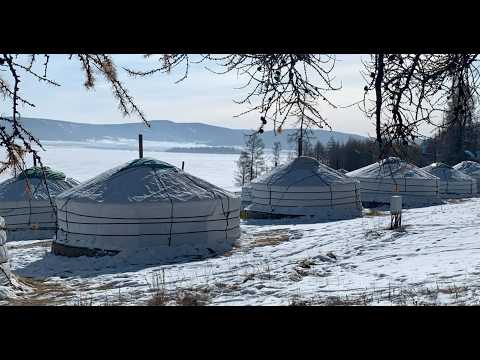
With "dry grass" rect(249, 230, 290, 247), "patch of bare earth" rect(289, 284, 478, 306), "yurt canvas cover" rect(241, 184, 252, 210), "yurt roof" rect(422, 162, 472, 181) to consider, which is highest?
"yurt roof" rect(422, 162, 472, 181)

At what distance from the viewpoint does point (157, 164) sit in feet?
45.0

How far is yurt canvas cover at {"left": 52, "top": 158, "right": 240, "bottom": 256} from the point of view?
11.8 m

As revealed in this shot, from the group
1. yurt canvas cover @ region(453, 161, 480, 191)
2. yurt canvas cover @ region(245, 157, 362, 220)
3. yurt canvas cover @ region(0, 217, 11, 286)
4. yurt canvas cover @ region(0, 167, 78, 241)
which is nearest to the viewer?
yurt canvas cover @ region(0, 217, 11, 286)

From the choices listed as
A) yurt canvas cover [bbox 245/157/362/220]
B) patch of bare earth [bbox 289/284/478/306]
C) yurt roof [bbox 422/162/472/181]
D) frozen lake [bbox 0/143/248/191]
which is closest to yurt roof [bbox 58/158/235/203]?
yurt canvas cover [bbox 245/157/362/220]

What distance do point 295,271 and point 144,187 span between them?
540 centimetres

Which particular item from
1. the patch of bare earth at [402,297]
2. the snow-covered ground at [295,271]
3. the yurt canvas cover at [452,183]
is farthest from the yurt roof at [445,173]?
the patch of bare earth at [402,297]

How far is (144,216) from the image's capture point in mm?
11938

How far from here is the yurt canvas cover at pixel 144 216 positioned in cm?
1182

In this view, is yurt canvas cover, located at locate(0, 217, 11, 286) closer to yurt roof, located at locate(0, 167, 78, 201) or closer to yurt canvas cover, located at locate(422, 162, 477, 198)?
yurt roof, located at locate(0, 167, 78, 201)
